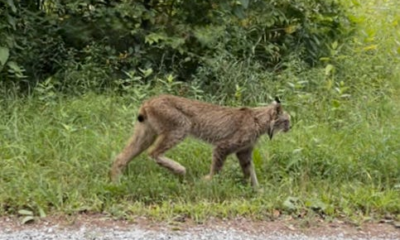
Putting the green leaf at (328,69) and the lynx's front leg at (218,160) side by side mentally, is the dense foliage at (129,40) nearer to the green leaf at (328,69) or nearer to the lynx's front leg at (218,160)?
the green leaf at (328,69)

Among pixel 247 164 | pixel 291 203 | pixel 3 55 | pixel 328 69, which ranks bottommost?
pixel 291 203

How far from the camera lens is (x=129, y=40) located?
35.4 ft

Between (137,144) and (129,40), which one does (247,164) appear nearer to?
(137,144)

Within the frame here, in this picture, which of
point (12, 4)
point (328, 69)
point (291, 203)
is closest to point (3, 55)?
point (12, 4)

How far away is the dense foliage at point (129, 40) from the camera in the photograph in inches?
408

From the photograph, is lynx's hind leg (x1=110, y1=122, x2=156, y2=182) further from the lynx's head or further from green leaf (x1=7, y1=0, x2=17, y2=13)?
green leaf (x1=7, y1=0, x2=17, y2=13)

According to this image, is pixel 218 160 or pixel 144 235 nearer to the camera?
pixel 144 235

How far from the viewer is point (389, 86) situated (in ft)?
36.2

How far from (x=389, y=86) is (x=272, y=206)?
4331 millimetres

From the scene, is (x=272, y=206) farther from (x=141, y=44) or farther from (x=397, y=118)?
(x=141, y=44)

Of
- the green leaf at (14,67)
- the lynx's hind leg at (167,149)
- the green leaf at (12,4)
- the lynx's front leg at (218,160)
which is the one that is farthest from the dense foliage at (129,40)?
the lynx's front leg at (218,160)

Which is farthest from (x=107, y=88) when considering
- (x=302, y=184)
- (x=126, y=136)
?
(x=302, y=184)

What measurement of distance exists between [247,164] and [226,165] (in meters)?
0.48

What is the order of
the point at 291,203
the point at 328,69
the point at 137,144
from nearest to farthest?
the point at 291,203, the point at 137,144, the point at 328,69
